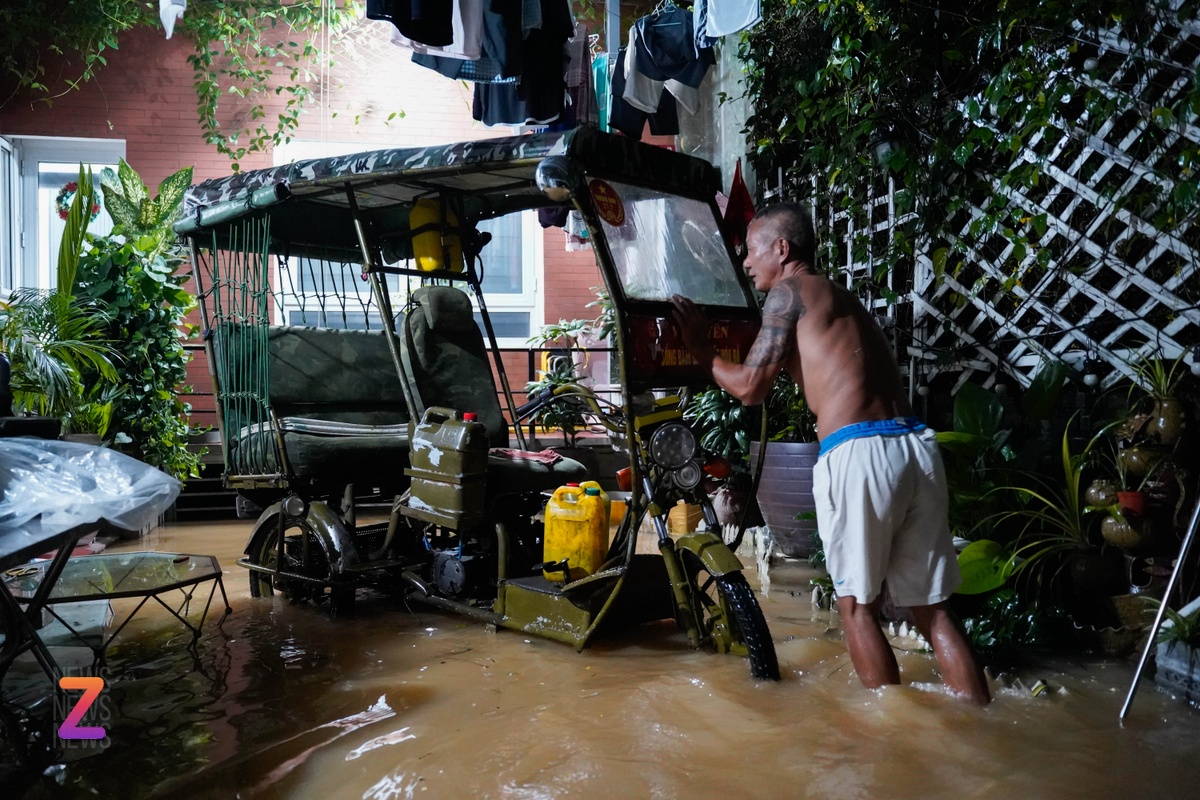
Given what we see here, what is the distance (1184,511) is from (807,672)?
1.59m

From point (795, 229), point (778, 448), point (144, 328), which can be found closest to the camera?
point (795, 229)

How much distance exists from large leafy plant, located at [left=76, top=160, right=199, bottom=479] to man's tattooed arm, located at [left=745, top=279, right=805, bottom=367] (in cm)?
553

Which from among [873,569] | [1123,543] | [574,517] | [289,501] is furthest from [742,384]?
[289,501]

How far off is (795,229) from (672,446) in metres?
0.92

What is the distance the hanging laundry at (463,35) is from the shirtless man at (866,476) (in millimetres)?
3662

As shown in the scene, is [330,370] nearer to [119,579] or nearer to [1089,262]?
[119,579]

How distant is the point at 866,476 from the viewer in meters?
2.94

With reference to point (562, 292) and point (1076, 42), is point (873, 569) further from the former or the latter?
point (562, 292)

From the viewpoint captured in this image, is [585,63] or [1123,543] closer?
[1123,543]

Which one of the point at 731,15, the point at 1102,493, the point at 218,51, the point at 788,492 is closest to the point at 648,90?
the point at 731,15

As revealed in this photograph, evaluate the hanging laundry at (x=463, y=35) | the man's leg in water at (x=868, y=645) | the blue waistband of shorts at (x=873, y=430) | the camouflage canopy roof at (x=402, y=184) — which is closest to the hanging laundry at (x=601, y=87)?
the hanging laundry at (x=463, y=35)

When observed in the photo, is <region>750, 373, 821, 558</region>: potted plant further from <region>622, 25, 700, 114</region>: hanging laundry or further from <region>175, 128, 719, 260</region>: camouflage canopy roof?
<region>622, 25, 700, 114</region>: hanging laundry

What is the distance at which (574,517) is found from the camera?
3904mm

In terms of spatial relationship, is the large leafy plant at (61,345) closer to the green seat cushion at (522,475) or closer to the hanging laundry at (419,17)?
the hanging laundry at (419,17)
